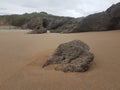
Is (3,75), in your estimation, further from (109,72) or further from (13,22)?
(13,22)

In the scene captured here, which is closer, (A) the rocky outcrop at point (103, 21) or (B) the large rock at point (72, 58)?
(B) the large rock at point (72, 58)

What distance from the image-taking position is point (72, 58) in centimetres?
348

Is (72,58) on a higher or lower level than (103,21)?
lower

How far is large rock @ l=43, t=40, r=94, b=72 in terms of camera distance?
3.22m

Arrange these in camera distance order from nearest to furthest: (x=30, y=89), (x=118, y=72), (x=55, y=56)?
(x=30, y=89) < (x=118, y=72) < (x=55, y=56)

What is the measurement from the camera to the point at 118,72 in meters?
3.12

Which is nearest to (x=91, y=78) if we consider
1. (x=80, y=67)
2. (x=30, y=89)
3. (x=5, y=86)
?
(x=80, y=67)

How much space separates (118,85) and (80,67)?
702 millimetres

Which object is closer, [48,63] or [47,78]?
[47,78]

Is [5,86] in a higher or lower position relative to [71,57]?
lower

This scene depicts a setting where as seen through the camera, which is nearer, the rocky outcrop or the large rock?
the large rock

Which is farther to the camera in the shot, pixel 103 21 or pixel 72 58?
pixel 103 21

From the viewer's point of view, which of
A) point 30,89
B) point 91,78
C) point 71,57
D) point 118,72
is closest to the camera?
point 30,89

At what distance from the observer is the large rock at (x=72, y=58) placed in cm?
322
